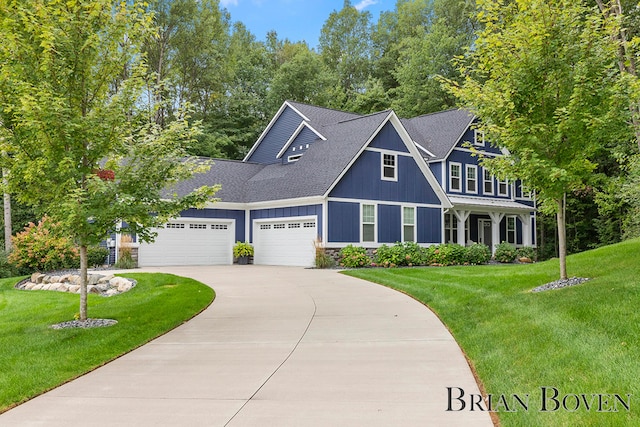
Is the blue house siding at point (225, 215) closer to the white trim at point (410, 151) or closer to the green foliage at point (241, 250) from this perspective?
the green foliage at point (241, 250)

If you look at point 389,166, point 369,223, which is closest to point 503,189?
point 389,166

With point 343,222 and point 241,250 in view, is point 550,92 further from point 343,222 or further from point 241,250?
point 241,250

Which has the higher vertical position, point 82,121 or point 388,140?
point 388,140

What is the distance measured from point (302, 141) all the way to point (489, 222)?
12.4 m

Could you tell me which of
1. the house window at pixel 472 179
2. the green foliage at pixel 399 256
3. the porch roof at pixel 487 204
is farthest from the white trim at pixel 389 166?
the house window at pixel 472 179

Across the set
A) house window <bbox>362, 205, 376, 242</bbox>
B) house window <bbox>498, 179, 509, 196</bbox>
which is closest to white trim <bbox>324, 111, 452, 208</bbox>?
house window <bbox>362, 205, 376, 242</bbox>

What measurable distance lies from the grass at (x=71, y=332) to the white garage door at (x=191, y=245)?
25.4ft

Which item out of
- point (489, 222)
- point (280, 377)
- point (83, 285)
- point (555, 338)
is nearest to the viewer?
point (280, 377)

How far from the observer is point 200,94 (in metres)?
40.6

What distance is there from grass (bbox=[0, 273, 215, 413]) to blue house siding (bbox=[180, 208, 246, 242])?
9268 mm

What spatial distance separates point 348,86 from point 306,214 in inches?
1333

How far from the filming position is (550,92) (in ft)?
30.6

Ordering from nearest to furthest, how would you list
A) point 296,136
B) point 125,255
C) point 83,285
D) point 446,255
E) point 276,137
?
point 83,285 < point 125,255 < point 446,255 < point 296,136 < point 276,137

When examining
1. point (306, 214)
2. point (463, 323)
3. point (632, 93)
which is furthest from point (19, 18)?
point (306, 214)
